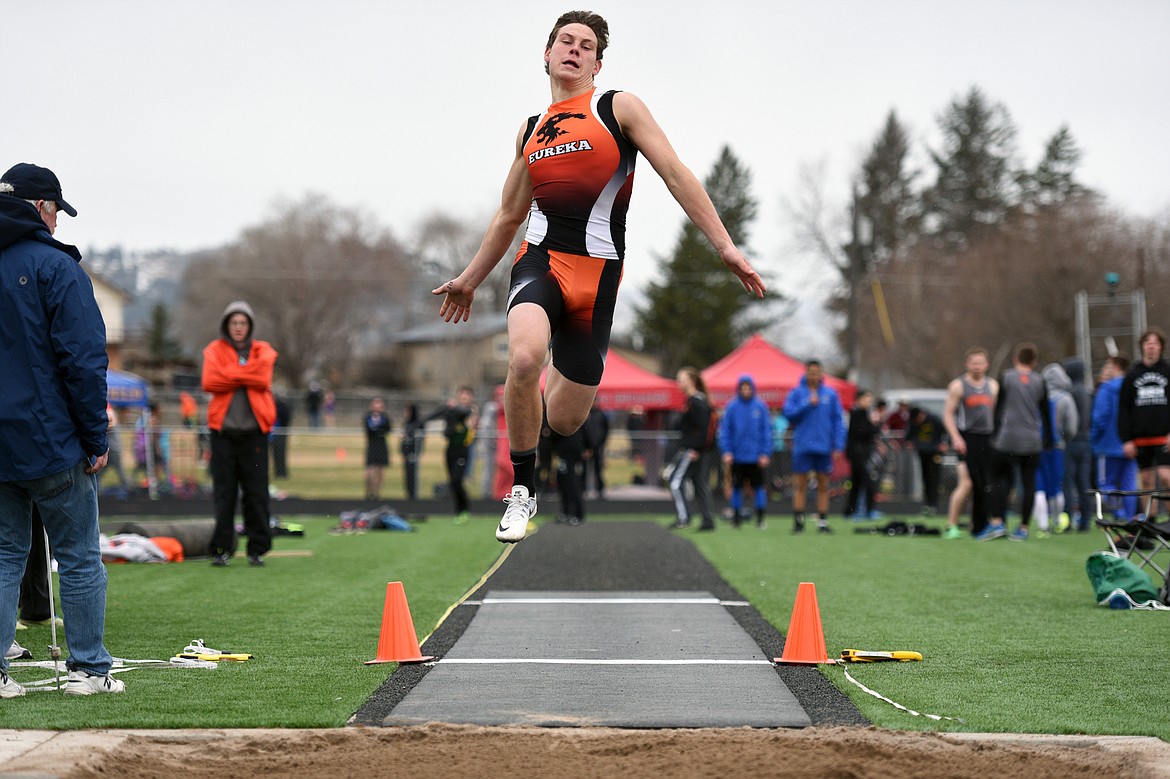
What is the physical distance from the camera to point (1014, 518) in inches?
773

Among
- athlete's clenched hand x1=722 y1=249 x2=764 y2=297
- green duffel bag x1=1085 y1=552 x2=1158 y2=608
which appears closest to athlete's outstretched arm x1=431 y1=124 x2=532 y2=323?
athlete's clenched hand x1=722 y1=249 x2=764 y2=297

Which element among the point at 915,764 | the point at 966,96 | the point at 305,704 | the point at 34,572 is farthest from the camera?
the point at 966,96

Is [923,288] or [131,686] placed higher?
[923,288]

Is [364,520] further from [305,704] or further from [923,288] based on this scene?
[923,288]

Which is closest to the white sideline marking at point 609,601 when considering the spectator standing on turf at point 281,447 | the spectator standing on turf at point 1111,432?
the spectator standing on turf at point 1111,432

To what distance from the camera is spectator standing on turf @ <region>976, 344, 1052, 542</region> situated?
14.7 metres

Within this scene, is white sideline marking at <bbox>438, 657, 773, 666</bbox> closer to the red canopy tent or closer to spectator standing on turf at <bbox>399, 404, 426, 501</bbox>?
spectator standing on turf at <bbox>399, 404, 426, 501</bbox>

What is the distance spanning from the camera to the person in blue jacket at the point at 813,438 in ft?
54.5

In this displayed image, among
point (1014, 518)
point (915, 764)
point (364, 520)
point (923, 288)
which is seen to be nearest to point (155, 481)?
point (364, 520)

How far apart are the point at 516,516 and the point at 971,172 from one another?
71.6m

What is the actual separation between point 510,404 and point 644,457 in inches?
902

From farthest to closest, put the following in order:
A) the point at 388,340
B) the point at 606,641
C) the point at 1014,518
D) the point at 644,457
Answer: the point at 388,340 → the point at 644,457 → the point at 1014,518 → the point at 606,641

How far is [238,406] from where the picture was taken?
11133 mm

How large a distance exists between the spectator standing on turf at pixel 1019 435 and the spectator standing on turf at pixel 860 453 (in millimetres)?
4246
